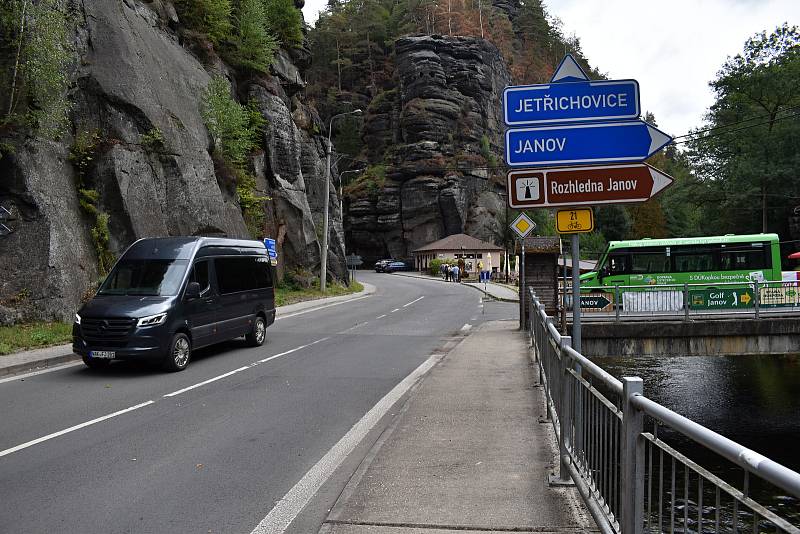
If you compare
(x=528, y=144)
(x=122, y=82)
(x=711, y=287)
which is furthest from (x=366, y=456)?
(x=122, y=82)

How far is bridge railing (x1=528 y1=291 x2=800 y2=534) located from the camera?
2.07 meters

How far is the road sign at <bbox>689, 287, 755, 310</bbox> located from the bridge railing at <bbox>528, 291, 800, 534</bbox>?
12.6 meters

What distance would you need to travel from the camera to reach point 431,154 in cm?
8081

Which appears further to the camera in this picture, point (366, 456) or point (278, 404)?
point (278, 404)

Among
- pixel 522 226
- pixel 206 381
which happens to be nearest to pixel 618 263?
pixel 522 226

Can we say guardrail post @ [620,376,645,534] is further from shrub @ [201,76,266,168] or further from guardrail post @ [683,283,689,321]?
shrub @ [201,76,266,168]

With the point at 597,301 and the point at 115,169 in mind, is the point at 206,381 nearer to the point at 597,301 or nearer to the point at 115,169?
the point at 597,301

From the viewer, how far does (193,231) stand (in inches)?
971

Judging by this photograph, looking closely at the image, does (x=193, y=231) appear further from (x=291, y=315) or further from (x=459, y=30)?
(x=459, y=30)

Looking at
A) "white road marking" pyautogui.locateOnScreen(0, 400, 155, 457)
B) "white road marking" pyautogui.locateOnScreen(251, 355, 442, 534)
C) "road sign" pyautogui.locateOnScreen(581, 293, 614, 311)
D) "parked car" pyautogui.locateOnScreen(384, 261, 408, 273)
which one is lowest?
"white road marking" pyautogui.locateOnScreen(251, 355, 442, 534)

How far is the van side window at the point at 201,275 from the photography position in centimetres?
1221

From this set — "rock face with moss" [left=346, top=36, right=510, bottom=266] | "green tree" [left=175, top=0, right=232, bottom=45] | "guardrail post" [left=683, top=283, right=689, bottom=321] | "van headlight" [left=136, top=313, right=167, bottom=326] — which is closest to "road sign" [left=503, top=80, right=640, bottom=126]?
"van headlight" [left=136, top=313, right=167, bottom=326]

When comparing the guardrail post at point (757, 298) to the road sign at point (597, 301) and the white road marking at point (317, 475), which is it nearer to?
the road sign at point (597, 301)

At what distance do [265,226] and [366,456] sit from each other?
101ft
